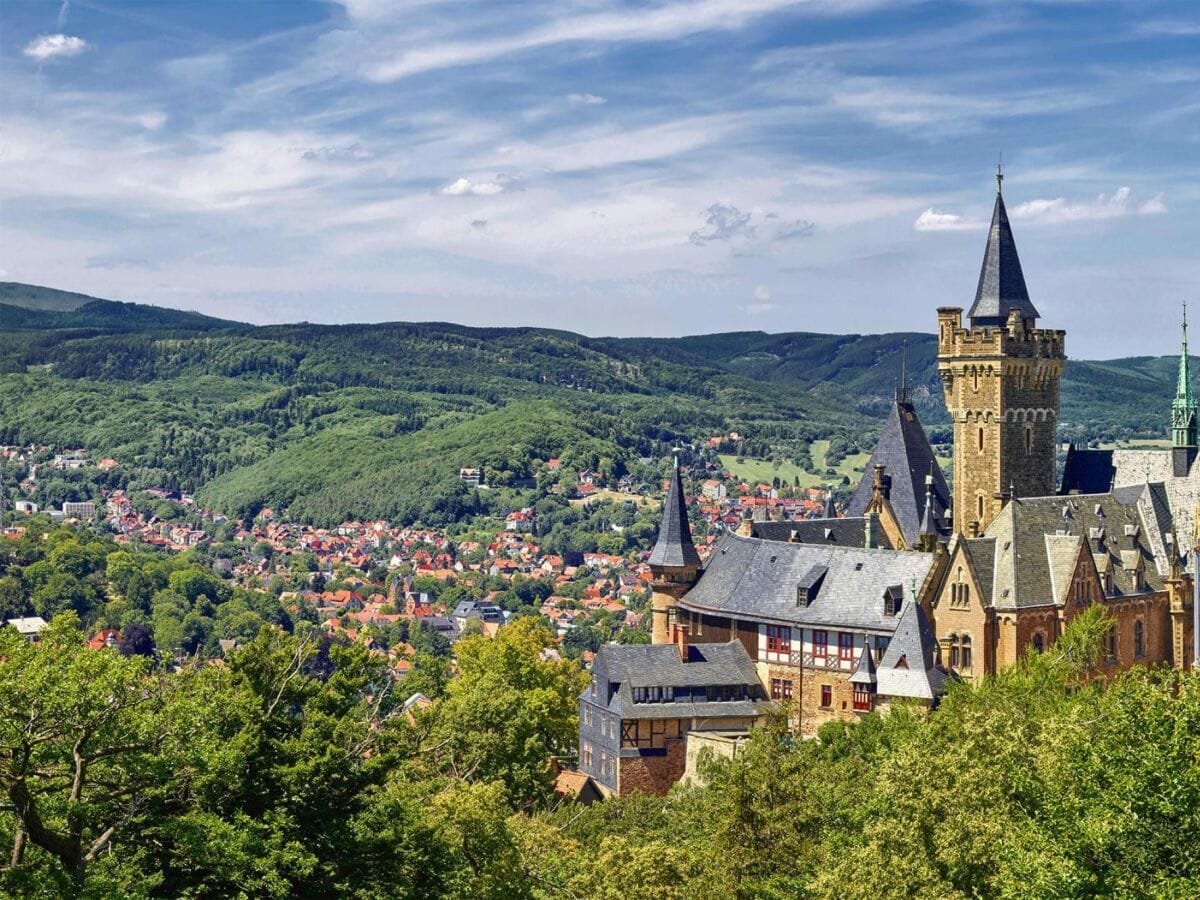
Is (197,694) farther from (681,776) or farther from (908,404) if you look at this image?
(908,404)

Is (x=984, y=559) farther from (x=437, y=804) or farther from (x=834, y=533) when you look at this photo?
(x=437, y=804)

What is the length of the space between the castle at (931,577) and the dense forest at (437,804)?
2207 centimetres

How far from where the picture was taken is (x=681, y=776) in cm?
8156

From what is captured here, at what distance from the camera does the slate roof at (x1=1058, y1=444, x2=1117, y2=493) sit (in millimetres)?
93062

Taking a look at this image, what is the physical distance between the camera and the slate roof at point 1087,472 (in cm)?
9306

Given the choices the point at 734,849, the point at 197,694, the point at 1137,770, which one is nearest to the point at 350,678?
the point at 197,694

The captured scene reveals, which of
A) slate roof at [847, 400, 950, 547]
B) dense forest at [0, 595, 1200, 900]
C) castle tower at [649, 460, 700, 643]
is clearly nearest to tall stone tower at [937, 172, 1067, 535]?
slate roof at [847, 400, 950, 547]

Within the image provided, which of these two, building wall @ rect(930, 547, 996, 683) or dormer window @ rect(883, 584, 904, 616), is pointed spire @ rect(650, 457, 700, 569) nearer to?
dormer window @ rect(883, 584, 904, 616)

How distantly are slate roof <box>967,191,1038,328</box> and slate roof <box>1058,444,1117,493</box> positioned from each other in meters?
8.98

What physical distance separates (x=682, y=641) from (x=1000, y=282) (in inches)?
997

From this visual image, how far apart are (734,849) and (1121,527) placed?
4666cm

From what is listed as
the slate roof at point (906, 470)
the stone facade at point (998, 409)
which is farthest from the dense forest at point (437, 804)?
the slate roof at point (906, 470)

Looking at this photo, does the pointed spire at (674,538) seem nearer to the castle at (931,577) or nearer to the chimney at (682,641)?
the castle at (931,577)

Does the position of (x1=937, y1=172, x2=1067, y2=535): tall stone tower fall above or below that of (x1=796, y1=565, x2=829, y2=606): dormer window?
above
